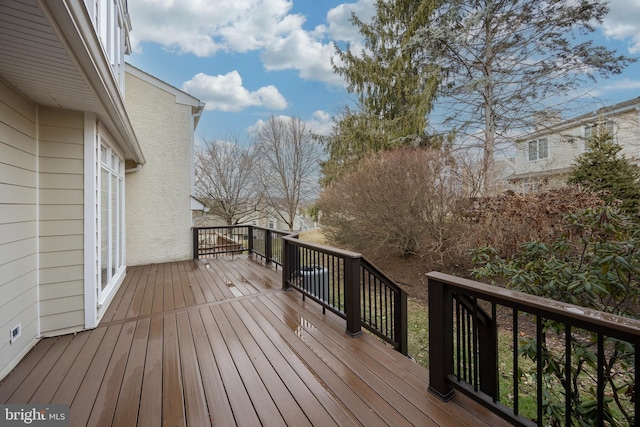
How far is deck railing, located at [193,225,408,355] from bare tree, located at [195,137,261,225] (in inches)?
320

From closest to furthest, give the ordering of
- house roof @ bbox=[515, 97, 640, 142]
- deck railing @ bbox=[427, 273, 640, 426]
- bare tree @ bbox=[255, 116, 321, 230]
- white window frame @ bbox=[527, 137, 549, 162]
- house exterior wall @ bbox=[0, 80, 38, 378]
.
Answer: deck railing @ bbox=[427, 273, 640, 426], house exterior wall @ bbox=[0, 80, 38, 378], house roof @ bbox=[515, 97, 640, 142], white window frame @ bbox=[527, 137, 549, 162], bare tree @ bbox=[255, 116, 321, 230]

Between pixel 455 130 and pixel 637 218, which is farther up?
pixel 455 130

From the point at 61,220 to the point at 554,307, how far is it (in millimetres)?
4387

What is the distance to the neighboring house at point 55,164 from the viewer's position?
1.76 m

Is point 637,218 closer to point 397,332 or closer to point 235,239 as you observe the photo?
point 397,332

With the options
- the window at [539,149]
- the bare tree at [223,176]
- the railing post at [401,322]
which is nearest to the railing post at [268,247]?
the railing post at [401,322]

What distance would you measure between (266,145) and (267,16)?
840 centimetres

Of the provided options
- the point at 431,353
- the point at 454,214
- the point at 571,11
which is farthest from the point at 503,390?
the point at 571,11

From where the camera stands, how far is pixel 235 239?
8.44 meters

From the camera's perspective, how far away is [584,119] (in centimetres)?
1077

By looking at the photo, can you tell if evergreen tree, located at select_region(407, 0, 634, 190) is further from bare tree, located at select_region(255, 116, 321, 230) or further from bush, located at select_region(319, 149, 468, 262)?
bare tree, located at select_region(255, 116, 321, 230)

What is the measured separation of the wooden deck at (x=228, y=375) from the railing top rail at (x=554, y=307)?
87 centimetres

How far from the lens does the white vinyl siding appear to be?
2916mm

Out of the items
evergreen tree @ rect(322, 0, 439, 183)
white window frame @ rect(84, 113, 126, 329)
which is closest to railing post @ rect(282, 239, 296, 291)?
white window frame @ rect(84, 113, 126, 329)
